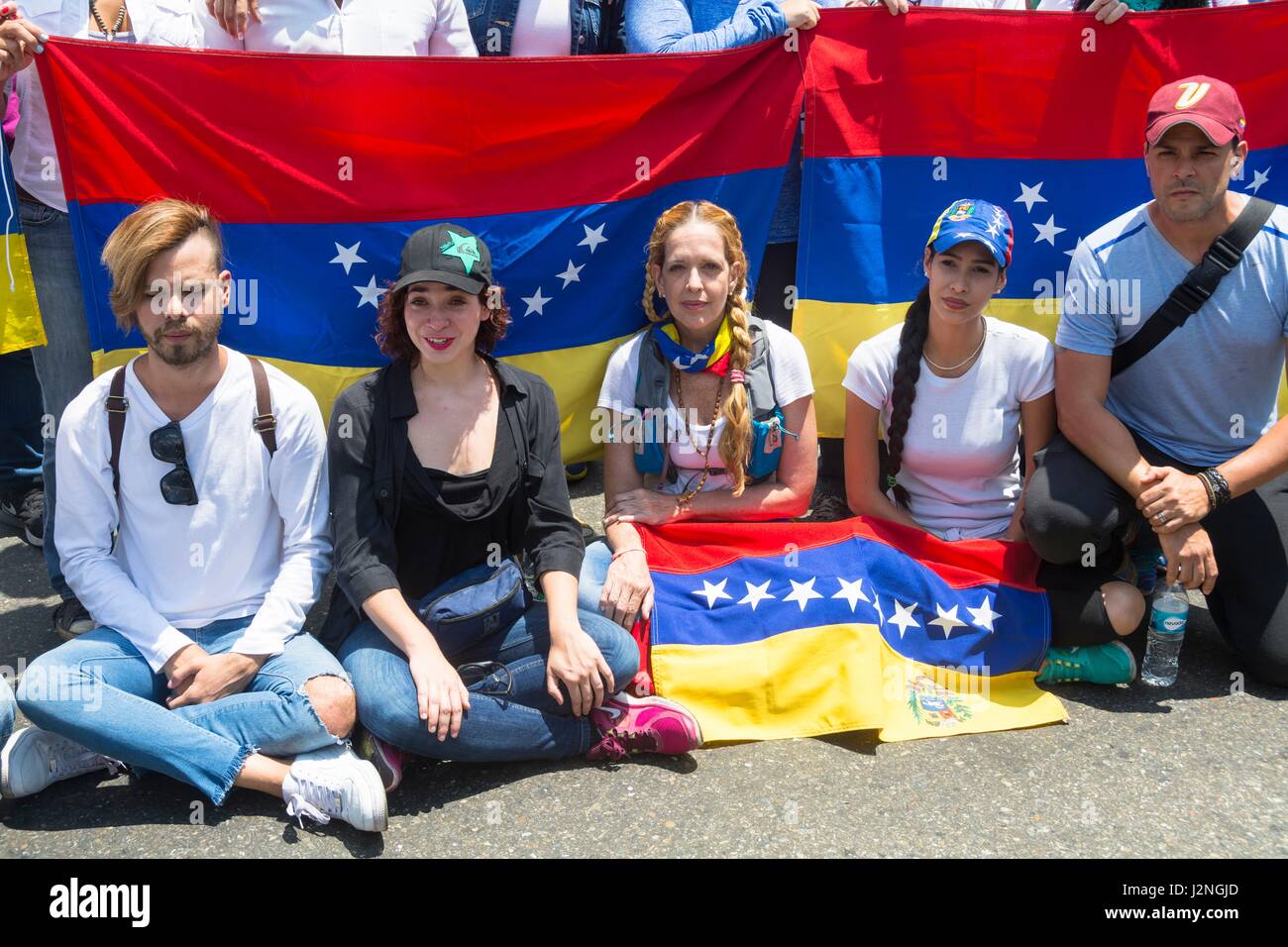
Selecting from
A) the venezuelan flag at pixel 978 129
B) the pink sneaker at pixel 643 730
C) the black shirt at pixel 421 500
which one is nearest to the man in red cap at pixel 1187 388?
the venezuelan flag at pixel 978 129

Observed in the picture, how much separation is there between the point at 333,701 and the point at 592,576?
987mm

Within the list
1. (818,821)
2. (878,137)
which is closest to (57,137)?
(878,137)

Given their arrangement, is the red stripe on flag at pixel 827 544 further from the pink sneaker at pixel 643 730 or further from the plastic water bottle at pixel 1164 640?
the pink sneaker at pixel 643 730

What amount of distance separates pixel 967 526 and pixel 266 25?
3.19 m

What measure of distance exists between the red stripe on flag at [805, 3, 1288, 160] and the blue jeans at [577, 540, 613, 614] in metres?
1.92

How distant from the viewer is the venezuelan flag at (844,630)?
367 cm

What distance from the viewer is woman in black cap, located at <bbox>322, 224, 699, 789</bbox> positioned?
3.35 metres

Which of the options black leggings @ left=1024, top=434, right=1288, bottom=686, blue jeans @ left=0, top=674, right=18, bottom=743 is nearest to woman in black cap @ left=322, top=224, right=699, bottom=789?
blue jeans @ left=0, top=674, right=18, bottom=743

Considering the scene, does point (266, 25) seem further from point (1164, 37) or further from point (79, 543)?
point (1164, 37)

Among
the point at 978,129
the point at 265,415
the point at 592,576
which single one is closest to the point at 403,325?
the point at 265,415

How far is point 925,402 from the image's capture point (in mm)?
4180

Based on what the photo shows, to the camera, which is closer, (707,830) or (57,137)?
(707,830)

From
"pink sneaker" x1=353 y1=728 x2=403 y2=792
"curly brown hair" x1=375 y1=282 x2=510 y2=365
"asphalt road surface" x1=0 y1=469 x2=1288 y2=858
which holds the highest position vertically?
"curly brown hair" x1=375 y1=282 x2=510 y2=365

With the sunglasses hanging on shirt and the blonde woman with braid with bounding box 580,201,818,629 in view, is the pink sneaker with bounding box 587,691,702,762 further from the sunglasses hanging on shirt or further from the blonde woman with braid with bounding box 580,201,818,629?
the sunglasses hanging on shirt
